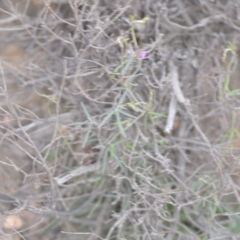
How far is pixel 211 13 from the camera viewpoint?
1.50 meters

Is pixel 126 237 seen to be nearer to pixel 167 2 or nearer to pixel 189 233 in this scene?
pixel 189 233

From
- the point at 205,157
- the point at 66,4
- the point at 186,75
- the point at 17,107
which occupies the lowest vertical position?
the point at 205,157

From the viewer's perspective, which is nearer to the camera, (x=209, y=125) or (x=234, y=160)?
(x=234, y=160)

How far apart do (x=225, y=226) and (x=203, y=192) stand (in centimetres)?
15

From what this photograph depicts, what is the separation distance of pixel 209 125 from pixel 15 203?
2.28ft

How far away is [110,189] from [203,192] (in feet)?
1.01

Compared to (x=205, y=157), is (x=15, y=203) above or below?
below

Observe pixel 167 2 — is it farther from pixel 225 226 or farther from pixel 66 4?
pixel 225 226

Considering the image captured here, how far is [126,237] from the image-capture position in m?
1.46

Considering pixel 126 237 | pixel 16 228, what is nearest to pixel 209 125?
pixel 126 237

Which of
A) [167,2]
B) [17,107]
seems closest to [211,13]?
[167,2]

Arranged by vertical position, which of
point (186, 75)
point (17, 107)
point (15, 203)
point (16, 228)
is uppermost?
point (186, 75)

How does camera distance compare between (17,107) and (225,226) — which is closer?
(17,107)

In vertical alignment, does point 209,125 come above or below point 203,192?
above
